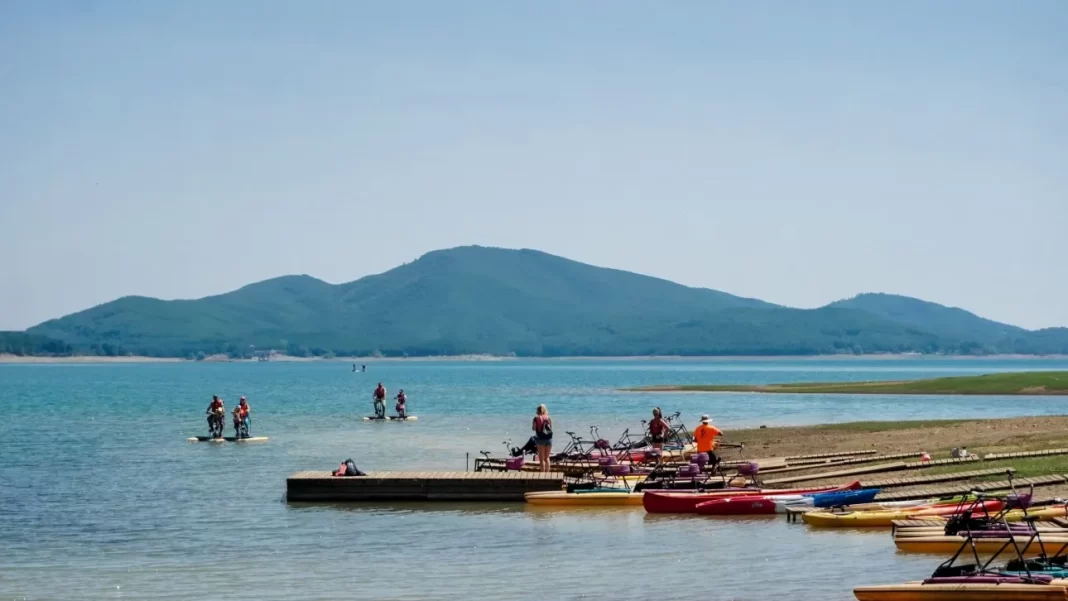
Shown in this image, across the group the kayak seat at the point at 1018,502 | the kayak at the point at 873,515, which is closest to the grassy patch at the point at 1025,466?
the kayak at the point at 873,515

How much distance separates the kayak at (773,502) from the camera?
28000 mm

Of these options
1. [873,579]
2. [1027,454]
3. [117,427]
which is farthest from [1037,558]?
[117,427]

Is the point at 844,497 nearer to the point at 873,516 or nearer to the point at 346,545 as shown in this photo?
the point at 873,516

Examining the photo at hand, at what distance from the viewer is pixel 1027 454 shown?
108 ft

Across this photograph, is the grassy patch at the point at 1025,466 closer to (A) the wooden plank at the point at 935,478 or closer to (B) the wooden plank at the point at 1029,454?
(B) the wooden plank at the point at 1029,454

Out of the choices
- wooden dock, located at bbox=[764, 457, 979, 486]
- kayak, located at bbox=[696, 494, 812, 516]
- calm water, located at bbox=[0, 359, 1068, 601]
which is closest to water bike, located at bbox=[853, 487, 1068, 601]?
calm water, located at bbox=[0, 359, 1068, 601]

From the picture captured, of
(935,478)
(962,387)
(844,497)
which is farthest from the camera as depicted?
(962,387)

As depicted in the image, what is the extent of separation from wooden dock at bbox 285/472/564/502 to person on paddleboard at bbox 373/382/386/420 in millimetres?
38833

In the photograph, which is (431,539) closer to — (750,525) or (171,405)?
(750,525)

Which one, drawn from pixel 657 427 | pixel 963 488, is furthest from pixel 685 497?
pixel 657 427

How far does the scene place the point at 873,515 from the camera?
86.3 feet

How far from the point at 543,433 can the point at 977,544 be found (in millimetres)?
14127

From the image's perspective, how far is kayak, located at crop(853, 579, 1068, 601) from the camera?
18109 millimetres

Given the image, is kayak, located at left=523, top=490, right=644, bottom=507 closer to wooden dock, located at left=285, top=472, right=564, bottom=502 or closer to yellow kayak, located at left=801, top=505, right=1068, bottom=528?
wooden dock, located at left=285, top=472, right=564, bottom=502
